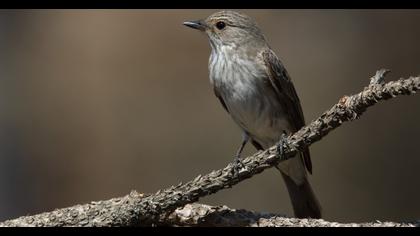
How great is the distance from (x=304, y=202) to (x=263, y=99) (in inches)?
29.9

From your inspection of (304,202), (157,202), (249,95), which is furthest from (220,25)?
(157,202)

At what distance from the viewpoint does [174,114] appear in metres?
8.32

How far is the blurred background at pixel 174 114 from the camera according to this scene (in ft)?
25.3

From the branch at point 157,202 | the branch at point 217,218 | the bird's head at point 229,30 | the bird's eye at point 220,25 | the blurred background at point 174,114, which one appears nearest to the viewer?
the branch at point 157,202

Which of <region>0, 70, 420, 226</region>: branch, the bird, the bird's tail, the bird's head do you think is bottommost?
<region>0, 70, 420, 226</region>: branch

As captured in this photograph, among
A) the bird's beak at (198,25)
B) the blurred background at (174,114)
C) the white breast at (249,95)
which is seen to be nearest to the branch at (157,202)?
the white breast at (249,95)

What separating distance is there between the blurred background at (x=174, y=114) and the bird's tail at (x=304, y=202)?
215 cm

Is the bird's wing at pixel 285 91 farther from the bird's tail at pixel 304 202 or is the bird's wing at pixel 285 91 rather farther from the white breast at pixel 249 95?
the bird's tail at pixel 304 202

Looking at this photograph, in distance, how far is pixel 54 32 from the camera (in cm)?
887

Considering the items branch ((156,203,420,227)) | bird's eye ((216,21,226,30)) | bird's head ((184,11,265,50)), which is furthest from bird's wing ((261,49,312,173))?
branch ((156,203,420,227))

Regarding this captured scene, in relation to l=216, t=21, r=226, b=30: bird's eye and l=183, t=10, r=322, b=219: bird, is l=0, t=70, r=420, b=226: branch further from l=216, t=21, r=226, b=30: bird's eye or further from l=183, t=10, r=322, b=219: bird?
l=216, t=21, r=226, b=30: bird's eye

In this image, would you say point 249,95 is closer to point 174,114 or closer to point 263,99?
point 263,99

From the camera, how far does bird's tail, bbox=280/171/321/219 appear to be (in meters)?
5.22

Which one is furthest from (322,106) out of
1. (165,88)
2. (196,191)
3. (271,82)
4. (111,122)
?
(196,191)
